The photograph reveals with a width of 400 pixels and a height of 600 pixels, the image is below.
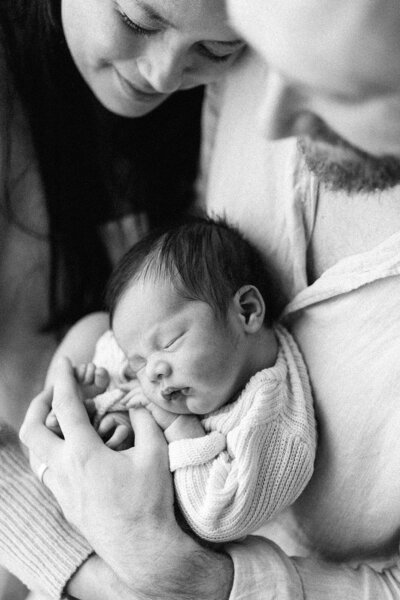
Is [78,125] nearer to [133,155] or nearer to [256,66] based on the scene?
[133,155]

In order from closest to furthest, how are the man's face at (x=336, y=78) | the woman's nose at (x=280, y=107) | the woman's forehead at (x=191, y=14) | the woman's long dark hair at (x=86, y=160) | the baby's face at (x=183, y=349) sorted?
the man's face at (x=336, y=78) → the woman's nose at (x=280, y=107) → the woman's forehead at (x=191, y=14) → the baby's face at (x=183, y=349) → the woman's long dark hair at (x=86, y=160)

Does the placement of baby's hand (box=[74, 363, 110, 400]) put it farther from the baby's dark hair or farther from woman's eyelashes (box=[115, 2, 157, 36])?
woman's eyelashes (box=[115, 2, 157, 36])

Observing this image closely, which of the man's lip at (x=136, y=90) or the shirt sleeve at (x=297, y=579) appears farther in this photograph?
the man's lip at (x=136, y=90)

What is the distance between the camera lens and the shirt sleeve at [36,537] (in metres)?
1.16

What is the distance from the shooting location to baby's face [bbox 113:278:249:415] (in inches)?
44.2

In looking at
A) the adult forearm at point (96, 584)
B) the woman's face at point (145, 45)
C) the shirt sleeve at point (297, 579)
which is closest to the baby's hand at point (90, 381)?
the adult forearm at point (96, 584)

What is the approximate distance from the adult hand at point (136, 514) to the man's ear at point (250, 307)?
9.0 inches

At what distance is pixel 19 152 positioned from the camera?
4.79 ft

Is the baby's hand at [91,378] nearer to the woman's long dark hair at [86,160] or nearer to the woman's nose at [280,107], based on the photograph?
the woman's long dark hair at [86,160]

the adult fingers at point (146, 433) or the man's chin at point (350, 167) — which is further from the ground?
the man's chin at point (350, 167)

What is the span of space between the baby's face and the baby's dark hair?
0.9 inches

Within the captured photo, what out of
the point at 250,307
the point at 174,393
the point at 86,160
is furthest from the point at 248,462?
the point at 86,160

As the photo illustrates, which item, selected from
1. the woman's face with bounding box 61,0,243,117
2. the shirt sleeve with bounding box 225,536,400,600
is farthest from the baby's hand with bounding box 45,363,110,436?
the woman's face with bounding box 61,0,243,117

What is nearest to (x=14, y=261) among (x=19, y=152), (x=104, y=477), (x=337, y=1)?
(x=19, y=152)
